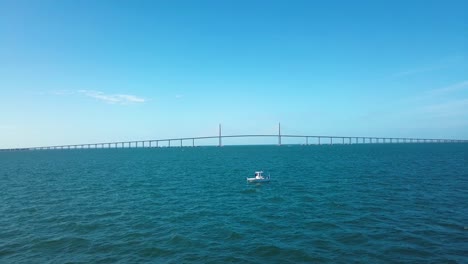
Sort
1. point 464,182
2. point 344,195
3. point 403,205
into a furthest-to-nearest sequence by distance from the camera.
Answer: point 464,182, point 344,195, point 403,205

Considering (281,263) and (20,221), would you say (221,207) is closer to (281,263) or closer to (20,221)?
(281,263)

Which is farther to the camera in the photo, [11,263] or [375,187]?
[375,187]

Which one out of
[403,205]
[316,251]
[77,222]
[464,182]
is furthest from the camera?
[464,182]

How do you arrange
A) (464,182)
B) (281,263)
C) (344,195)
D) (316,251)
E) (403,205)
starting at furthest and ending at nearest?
(464,182) < (344,195) < (403,205) < (316,251) < (281,263)

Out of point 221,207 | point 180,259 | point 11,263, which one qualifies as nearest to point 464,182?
point 221,207

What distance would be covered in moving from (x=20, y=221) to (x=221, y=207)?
21737mm

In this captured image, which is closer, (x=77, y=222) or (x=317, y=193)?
(x=77, y=222)

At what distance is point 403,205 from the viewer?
33781 millimetres

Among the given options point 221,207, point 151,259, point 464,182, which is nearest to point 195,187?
point 221,207

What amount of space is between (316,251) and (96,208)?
27115 mm

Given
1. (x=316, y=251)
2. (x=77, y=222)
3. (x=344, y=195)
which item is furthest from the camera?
(x=344, y=195)

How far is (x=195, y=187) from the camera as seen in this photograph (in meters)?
50.3

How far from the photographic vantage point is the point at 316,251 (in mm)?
21422

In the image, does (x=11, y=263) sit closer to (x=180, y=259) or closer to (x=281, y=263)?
(x=180, y=259)
